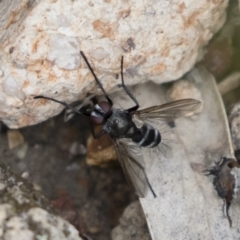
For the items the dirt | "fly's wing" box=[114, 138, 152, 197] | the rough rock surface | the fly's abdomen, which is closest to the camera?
the rough rock surface

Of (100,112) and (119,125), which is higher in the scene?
(100,112)

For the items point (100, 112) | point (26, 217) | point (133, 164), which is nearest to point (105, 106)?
point (100, 112)

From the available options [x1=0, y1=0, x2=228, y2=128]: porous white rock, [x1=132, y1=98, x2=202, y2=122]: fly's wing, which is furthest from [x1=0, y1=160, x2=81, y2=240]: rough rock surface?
[x1=132, y1=98, x2=202, y2=122]: fly's wing

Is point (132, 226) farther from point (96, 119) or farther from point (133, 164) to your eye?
point (96, 119)

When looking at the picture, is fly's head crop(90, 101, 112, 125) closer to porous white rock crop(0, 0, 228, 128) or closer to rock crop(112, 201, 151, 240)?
porous white rock crop(0, 0, 228, 128)

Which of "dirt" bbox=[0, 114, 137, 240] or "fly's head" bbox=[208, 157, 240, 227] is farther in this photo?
"dirt" bbox=[0, 114, 137, 240]
